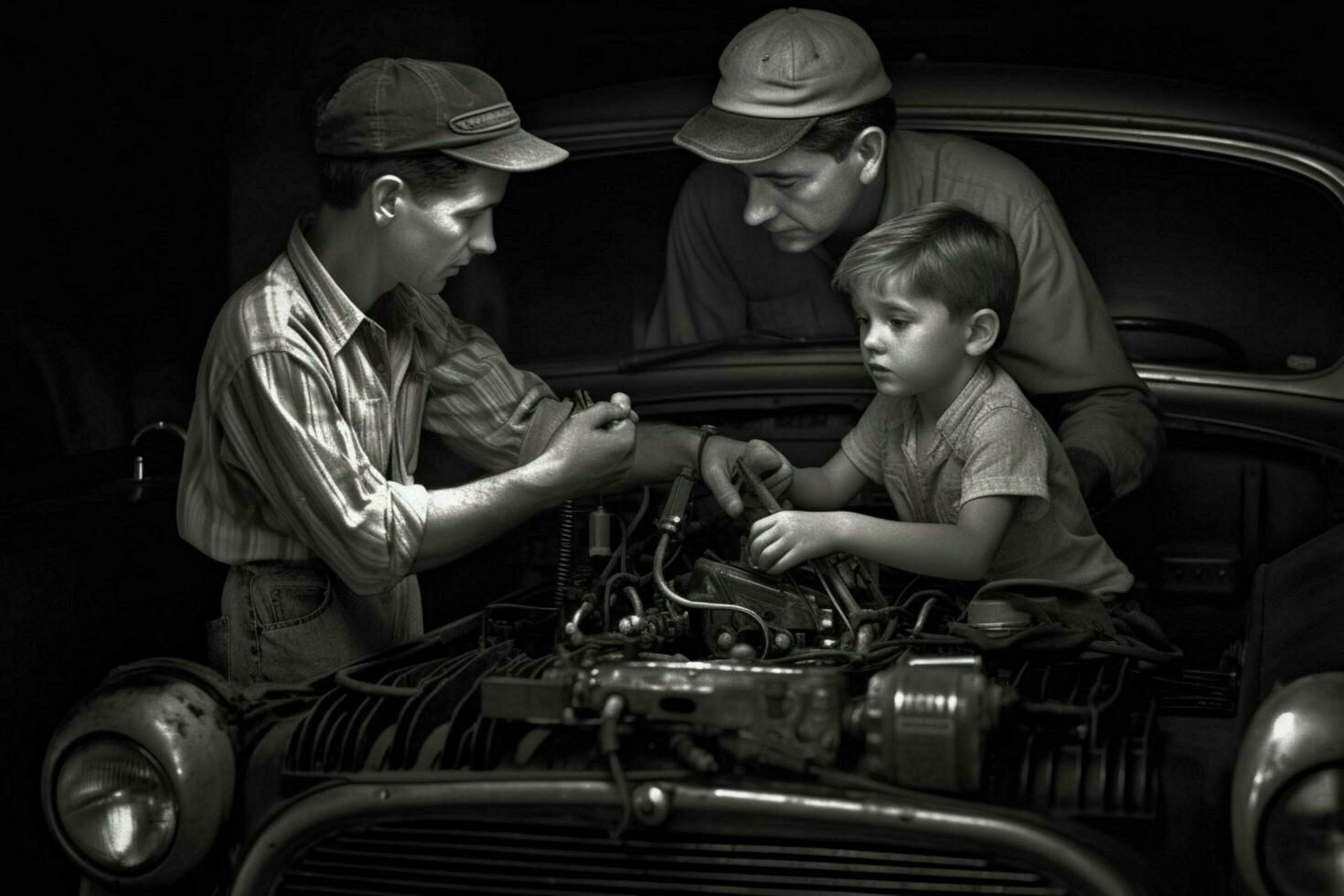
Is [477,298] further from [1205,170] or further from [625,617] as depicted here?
[1205,170]

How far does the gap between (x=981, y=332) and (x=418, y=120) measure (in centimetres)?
73

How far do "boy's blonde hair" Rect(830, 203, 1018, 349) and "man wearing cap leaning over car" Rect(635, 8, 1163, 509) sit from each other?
230 millimetres

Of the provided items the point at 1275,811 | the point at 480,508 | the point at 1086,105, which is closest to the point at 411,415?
the point at 480,508

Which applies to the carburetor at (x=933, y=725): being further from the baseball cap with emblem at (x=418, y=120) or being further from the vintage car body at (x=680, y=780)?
the baseball cap with emblem at (x=418, y=120)

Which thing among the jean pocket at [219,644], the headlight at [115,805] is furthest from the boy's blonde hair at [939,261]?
the headlight at [115,805]

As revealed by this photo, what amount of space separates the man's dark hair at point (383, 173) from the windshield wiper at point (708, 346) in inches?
21.9

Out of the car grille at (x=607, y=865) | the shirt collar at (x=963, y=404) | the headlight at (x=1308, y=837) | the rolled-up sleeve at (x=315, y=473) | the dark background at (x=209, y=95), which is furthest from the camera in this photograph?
the dark background at (x=209, y=95)

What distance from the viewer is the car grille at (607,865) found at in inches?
59.8

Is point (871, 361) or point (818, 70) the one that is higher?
point (818, 70)

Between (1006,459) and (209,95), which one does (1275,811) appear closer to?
(1006,459)

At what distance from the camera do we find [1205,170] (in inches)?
89.9

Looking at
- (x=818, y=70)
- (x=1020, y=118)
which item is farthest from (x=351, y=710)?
(x=1020, y=118)

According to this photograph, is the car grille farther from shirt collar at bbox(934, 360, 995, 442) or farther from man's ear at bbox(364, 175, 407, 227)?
man's ear at bbox(364, 175, 407, 227)

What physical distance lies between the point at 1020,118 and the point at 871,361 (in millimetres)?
586
